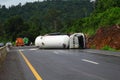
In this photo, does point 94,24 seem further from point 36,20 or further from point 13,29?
point 36,20

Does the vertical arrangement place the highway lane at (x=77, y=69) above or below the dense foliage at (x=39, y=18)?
below

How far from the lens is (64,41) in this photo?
48250 millimetres

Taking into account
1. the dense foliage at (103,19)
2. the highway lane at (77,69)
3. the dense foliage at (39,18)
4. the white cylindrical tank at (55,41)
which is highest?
the dense foliage at (39,18)

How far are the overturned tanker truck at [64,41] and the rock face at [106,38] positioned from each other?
1.84 meters

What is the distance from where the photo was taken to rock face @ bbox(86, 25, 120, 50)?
42.1 meters

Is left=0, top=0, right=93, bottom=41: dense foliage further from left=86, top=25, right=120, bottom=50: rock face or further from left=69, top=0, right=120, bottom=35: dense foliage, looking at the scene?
left=86, top=25, right=120, bottom=50: rock face

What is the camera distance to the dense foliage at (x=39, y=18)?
143 metres

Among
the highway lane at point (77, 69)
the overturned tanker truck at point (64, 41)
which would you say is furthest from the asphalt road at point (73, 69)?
the overturned tanker truck at point (64, 41)

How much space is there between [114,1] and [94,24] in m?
Answer: 7.48

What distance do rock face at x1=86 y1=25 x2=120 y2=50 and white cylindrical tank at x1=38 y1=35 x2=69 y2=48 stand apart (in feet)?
11.4

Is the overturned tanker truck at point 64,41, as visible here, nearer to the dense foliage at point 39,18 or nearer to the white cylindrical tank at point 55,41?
the white cylindrical tank at point 55,41

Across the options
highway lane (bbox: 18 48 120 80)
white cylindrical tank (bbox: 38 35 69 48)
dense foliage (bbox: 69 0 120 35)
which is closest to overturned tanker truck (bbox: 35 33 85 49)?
white cylindrical tank (bbox: 38 35 69 48)

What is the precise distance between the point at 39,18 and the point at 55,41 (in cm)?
12631

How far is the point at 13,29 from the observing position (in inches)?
5901
